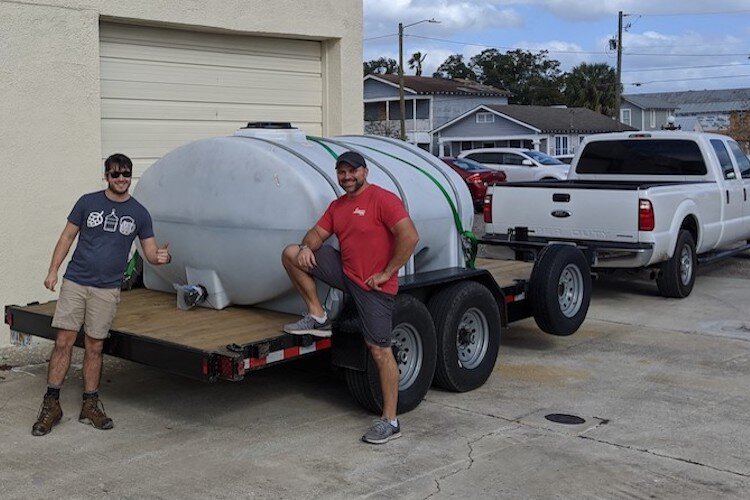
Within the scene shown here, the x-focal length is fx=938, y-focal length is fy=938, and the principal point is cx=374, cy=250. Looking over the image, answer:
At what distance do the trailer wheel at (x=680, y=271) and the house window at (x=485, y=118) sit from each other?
4444 cm

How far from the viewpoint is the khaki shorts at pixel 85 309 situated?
6090 mm

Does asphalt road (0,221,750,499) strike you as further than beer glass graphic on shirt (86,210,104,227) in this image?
No

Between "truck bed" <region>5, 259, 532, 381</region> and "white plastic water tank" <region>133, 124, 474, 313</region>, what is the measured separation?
0.25m

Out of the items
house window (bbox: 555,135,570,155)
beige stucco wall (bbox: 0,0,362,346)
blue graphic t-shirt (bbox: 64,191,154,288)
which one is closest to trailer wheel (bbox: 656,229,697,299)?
beige stucco wall (bbox: 0,0,362,346)

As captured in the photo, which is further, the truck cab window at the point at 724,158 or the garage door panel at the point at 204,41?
the truck cab window at the point at 724,158

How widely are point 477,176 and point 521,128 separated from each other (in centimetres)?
2899

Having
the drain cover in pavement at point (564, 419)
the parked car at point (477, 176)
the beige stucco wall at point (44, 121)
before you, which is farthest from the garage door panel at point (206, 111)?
the parked car at point (477, 176)

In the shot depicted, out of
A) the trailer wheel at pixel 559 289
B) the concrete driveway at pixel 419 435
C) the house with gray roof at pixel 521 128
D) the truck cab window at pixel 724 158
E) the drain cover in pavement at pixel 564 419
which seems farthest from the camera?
the house with gray roof at pixel 521 128

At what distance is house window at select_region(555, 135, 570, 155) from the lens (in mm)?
53969

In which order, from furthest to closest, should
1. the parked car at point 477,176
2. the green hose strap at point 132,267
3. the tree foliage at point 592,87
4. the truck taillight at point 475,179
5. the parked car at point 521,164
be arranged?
the tree foliage at point 592,87
the parked car at point 521,164
the truck taillight at point 475,179
the parked car at point 477,176
the green hose strap at point 132,267

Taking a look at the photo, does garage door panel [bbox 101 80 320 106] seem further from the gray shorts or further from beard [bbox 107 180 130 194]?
the gray shorts

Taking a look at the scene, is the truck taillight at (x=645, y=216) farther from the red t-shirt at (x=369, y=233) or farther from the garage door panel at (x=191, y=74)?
the red t-shirt at (x=369, y=233)

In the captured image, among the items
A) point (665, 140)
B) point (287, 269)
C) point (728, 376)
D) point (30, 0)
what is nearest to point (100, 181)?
point (30, 0)

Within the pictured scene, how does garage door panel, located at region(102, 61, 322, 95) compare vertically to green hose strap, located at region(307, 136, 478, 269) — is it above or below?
above
